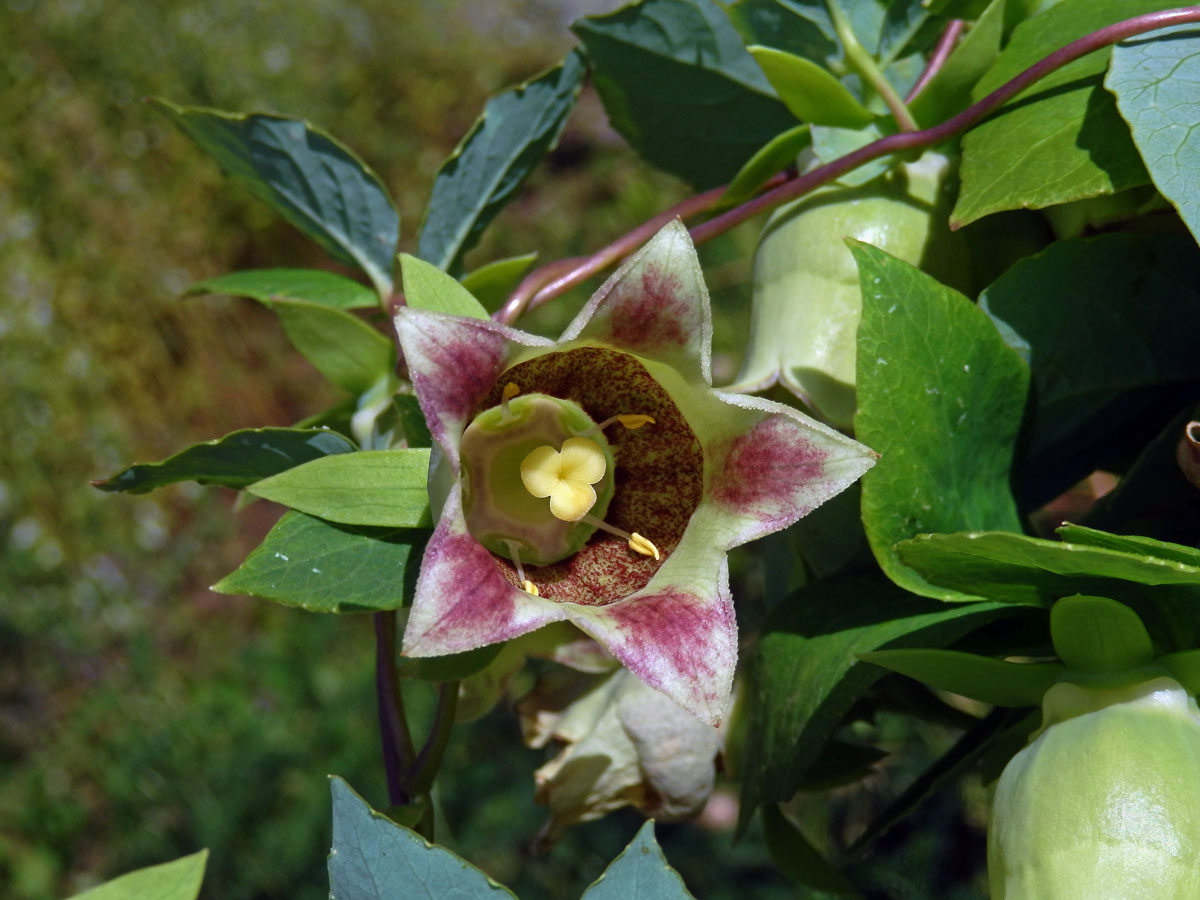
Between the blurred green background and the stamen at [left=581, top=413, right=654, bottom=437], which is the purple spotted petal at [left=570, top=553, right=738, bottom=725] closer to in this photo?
the stamen at [left=581, top=413, right=654, bottom=437]

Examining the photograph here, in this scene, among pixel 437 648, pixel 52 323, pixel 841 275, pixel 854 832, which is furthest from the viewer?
pixel 52 323

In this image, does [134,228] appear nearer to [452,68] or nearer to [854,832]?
[452,68]

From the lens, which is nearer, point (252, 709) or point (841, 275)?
point (841, 275)

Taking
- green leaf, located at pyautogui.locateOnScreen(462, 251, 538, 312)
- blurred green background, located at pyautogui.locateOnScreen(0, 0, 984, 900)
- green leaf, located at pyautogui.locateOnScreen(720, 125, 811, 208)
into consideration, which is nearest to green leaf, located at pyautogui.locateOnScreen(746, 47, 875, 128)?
green leaf, located at pyautogui.locateOnScreen(720, 125, 811, 208)

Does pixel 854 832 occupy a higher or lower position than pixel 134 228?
higher

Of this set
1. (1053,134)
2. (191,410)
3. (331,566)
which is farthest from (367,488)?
(191,410)

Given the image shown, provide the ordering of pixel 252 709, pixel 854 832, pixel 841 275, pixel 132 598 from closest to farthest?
pixel 841 275 → pixel 854 832 → pixel 252 709 → pixel 132 598

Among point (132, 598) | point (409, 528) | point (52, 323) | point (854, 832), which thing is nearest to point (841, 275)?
point (409, 528)
